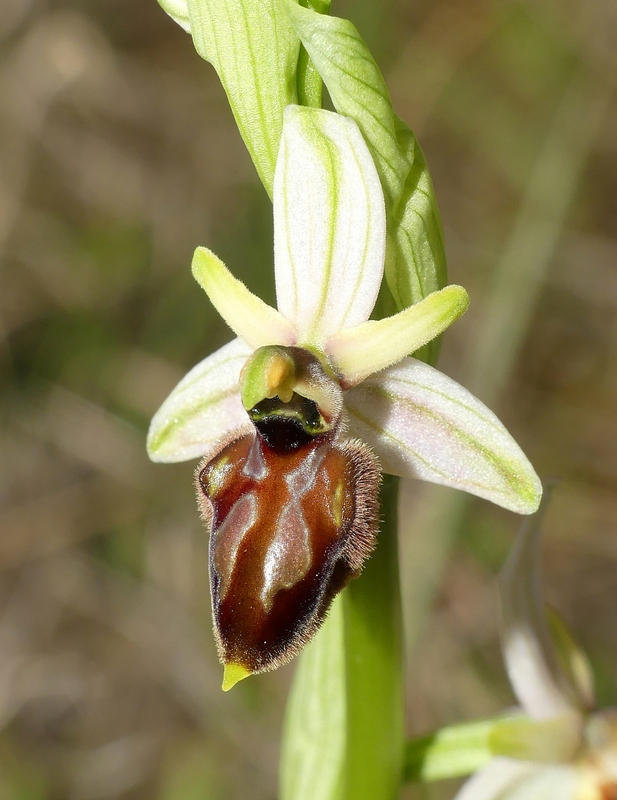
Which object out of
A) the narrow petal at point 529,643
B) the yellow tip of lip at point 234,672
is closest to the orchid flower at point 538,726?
the narrow petal at point 529,643

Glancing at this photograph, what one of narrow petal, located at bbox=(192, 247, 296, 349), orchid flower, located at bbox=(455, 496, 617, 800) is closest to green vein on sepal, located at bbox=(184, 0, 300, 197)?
narrow petal, located at bbox=(192, 247, 296, 349)

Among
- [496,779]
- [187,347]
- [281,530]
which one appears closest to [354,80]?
[281,530]

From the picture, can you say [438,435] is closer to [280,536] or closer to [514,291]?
[280,536]

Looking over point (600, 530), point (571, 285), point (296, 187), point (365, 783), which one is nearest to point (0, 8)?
point (571, 285)

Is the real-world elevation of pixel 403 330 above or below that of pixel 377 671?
above

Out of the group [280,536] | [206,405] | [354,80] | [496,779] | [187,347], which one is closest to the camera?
[280,536]

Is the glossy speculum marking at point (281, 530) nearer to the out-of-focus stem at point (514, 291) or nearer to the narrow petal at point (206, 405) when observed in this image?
the narrow petal at point (206, 405)

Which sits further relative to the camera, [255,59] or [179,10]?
[179,10]
